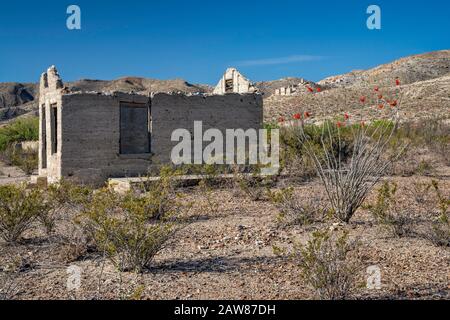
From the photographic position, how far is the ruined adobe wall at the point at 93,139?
12.5 meters

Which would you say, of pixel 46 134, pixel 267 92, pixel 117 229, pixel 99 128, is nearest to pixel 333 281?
pixel 117 229

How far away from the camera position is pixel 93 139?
12727 millimetres

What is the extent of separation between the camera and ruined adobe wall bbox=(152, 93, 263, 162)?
13.4 metres

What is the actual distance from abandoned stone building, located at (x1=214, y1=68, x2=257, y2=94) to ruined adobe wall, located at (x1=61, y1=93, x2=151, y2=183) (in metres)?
4.32

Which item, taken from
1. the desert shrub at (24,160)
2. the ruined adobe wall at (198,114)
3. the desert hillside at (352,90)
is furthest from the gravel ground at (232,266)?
the desert shrub at (24,160)

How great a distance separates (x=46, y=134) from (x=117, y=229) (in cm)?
913

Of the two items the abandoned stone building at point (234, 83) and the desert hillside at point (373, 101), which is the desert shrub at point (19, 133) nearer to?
the abandoned stone building at point (234, 83)

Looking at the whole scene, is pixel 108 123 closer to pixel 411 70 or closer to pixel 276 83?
pixel 411 70

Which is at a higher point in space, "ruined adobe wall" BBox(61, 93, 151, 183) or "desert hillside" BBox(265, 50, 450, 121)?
"desert hillside" BBox(265, 50, 450, 121)

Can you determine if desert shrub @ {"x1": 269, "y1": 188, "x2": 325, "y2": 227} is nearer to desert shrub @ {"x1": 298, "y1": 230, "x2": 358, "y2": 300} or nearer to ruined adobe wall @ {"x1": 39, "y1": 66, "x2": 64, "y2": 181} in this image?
desert shrub @ {"x1": 298, "y1": 230, "x2": 358, "y2": 300}

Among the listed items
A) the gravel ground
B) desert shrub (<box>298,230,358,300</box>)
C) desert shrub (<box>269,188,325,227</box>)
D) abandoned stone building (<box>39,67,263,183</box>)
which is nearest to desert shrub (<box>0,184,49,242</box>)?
the gravel ground

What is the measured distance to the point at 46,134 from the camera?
46.1 feet
